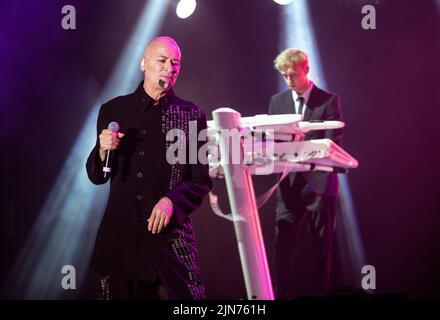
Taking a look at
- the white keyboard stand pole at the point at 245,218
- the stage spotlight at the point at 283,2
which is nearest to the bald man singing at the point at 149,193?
the white keyboard stand pole at the point at 245,218

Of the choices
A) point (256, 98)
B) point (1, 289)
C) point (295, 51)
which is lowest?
point (1, 289)

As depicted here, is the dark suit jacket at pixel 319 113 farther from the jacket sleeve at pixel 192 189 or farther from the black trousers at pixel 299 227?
the jacket sleeve at pixel 192 189

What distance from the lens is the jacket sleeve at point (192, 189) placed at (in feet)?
8.10

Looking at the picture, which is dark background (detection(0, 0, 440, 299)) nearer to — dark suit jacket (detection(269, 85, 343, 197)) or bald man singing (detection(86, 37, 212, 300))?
dark suit jacket (detection(269, 85, 343, 197))

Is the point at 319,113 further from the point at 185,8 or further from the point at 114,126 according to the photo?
the point at 114,126

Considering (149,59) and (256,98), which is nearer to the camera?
(149,59)

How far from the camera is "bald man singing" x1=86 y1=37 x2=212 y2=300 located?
8.04 feet

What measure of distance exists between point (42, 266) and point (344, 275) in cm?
Result: 199

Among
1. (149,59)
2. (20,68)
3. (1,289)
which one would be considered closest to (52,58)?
(20,68)

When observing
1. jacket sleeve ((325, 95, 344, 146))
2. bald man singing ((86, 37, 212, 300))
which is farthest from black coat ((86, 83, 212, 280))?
jacket sleeve ((325, 95, 344, 146))

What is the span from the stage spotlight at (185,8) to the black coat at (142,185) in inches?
43.4

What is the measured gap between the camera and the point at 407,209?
3.45 meters
